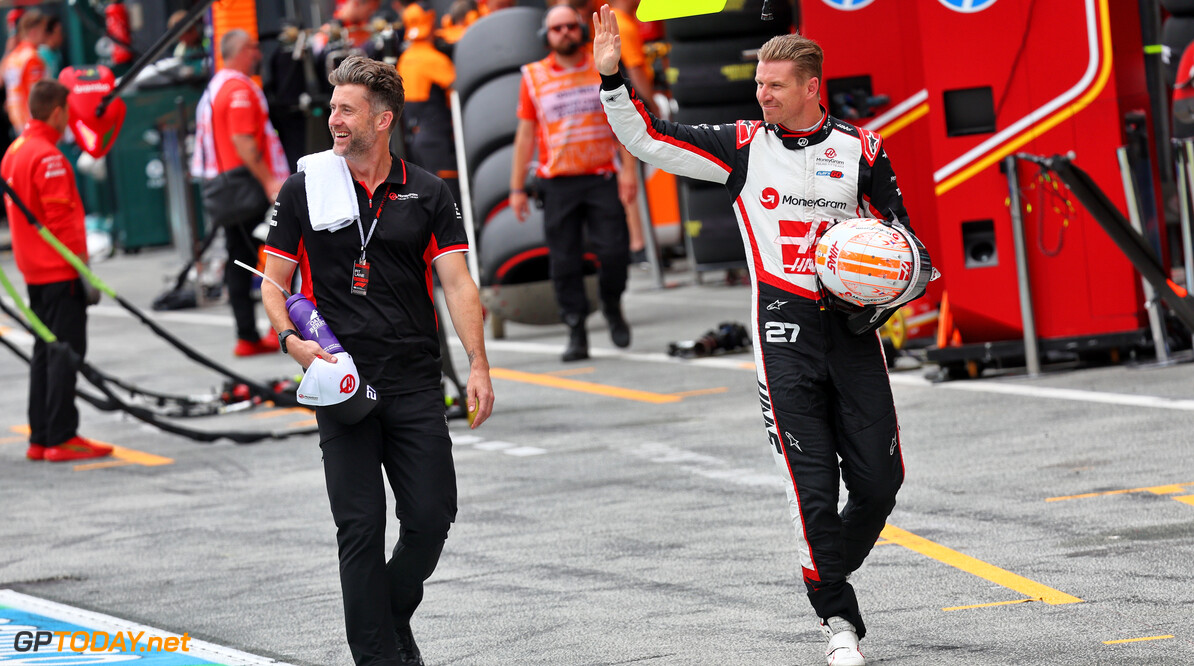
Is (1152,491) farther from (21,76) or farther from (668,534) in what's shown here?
(21,76)

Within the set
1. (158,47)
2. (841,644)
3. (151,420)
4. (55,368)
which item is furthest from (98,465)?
(841,644)

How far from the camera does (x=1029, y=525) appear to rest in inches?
272

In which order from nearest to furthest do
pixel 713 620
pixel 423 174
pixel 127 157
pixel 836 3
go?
pixel 423 174 → pixel 713 620 → pixel 836 3 → pixel 127 157

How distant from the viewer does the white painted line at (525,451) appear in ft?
31.4

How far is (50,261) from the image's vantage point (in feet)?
34.1

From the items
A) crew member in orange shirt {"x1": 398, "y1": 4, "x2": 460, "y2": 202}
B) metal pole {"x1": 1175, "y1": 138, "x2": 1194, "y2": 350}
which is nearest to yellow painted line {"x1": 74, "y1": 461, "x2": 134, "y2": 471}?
crew member in orange shirt {"x1": 398, "y1": 4, "x2": 460, "y2": 202}

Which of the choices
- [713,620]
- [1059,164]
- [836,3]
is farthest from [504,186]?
[713,620]

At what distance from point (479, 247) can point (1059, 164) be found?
600 centimetres

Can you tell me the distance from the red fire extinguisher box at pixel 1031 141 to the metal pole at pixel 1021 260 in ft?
0.36

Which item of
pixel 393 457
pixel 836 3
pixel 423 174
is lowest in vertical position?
pixel 393 457

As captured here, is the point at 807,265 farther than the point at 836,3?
No

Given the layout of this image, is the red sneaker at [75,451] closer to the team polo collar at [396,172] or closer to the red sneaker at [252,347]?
the red sneaker at [252,347]

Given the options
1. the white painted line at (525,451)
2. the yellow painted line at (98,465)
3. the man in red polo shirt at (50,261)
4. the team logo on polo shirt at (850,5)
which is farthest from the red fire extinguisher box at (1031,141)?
the man in red polo shirt at (50,261)

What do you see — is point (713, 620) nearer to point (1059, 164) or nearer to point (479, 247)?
point (1059, 164)
